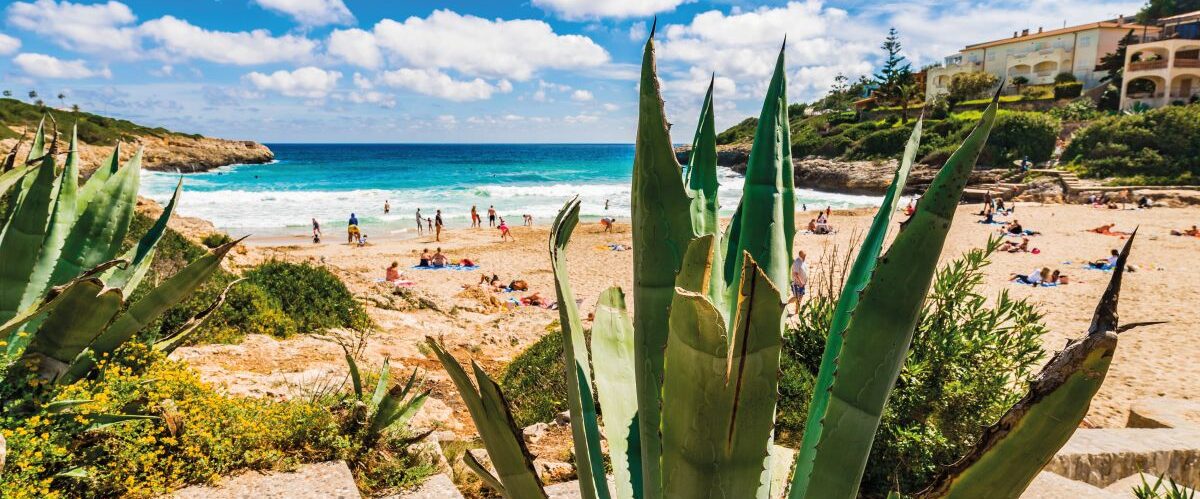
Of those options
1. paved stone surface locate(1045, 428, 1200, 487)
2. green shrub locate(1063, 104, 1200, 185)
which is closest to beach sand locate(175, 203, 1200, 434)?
paved stone surface locate(1045, 428, 1200, 487)

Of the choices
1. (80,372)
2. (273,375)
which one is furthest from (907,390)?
(273,375)

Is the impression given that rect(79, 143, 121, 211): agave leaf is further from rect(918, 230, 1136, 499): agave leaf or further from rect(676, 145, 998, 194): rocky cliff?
rect(676, 145, 998, 194): rocky cliff

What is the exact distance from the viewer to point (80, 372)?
2.94m

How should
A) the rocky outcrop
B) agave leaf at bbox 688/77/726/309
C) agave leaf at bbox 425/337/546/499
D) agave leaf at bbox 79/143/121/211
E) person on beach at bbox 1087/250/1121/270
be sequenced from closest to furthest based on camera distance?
agave leaf at bbox 425/337/546/499 → agave leaf at bbox 688/77/726/309 → agave leaf at bbox 79/143/121/211 → person on beach at bbox 1087/250/1121/270 → the rocky outcrop

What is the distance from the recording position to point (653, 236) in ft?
4.27

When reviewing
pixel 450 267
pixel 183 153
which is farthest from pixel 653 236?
pixel 183 153

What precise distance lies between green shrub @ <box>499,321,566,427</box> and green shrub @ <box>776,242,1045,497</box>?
Answer: 263 centimetres

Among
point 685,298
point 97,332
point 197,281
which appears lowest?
point 97,332

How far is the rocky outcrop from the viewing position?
154 ft

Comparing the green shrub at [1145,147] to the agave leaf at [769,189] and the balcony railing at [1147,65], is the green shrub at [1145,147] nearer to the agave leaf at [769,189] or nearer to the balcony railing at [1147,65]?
the balcony railing at [1147,65]

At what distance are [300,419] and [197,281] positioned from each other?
37.2 inches

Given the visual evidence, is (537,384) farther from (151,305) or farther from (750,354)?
(750,354)

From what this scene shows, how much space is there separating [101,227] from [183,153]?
69833mm

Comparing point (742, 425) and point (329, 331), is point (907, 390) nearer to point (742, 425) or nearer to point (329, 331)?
point (742, 425)
